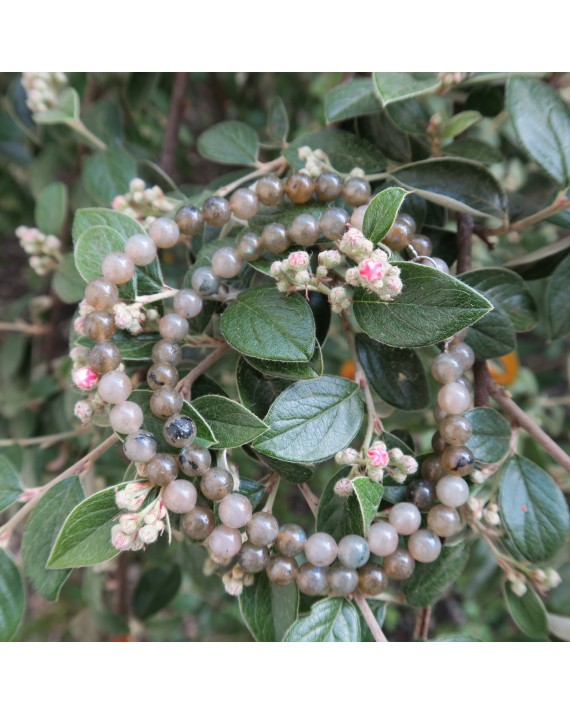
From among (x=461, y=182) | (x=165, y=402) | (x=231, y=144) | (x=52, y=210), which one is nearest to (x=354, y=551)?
(x=165, y=402)

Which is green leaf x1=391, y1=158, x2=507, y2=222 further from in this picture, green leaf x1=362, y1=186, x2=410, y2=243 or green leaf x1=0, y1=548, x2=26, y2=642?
green leaf x1=0, y1=548, x2=26, y2=642

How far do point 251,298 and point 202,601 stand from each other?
1.17 meters

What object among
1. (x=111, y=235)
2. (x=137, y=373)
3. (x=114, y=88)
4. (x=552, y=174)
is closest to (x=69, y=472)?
(x=137, y=373)

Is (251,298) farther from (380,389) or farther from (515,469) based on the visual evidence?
(515,469)

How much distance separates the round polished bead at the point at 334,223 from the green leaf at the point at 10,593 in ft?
1.61

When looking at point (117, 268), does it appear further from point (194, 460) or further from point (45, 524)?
point (45, 524)

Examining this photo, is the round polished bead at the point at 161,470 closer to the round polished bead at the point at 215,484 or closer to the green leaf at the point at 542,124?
the round polished bead at the point at 215,484

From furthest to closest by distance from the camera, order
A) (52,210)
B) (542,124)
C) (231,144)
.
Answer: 1. (52,210)
2. (231,144)
3. (542,124)

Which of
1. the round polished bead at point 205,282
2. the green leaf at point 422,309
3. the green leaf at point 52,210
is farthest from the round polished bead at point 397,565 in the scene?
the green leaf at point 52,210

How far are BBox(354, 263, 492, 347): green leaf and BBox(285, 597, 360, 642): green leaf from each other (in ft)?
0.90

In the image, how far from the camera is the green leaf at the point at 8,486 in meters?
0.69

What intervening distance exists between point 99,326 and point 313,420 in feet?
0.73

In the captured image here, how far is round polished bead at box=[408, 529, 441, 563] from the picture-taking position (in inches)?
24.3

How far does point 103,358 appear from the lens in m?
0.56
